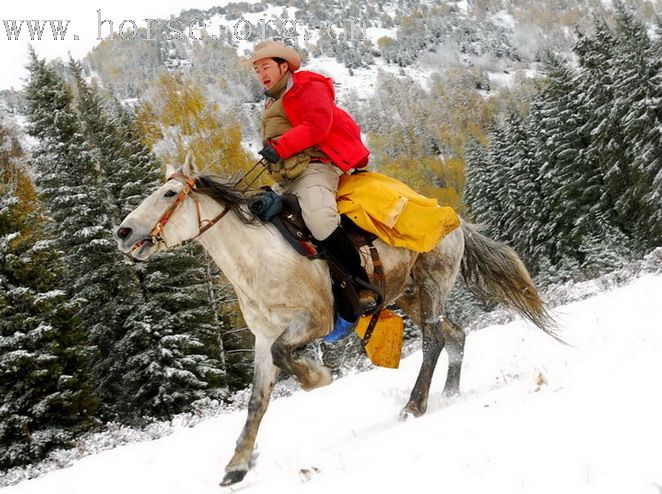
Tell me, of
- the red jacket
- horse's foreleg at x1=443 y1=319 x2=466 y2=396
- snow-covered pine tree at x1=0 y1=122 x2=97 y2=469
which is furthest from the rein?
snow-covered pine tree at x1=0 y1=122 x2=97 y2=469

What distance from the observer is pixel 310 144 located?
17.9 feet

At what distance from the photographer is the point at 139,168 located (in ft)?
75.6

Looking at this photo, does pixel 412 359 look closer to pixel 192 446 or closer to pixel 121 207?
pixel 192 446

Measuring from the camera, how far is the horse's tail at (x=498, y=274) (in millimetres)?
7434

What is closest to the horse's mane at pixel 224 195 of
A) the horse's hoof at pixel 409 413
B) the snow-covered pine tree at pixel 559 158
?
the horse's hoof at pixel 409 413

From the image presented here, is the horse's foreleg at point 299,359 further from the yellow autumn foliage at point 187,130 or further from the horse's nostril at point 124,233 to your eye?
the yellow autumn foliage at point 187,130

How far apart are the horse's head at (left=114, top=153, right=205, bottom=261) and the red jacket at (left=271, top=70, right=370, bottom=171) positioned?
3.12 ft

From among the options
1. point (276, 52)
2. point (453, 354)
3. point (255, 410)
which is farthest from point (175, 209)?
point (453, 354)

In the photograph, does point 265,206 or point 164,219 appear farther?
point 265,206

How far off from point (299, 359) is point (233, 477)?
1112 mm

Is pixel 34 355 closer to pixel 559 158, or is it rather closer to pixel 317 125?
pixel 317 125

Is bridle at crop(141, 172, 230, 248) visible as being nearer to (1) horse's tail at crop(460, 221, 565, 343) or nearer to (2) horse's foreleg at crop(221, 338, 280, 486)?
(2) horse's foreleg at crop(221, 338, 280, 486)

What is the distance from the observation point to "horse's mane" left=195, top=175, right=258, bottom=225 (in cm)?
543

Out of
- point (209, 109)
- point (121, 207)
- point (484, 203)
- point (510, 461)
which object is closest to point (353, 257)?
point (510, 461)
